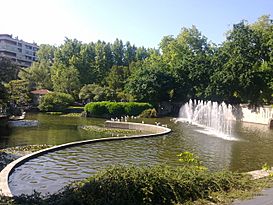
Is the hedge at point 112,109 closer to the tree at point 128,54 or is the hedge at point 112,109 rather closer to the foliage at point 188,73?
the foliage at point 188,73

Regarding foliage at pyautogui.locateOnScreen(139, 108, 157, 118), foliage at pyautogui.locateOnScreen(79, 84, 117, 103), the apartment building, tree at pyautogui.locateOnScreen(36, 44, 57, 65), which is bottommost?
foliage at pyautogui.locateOnScreen(139, 108, 157, 118)

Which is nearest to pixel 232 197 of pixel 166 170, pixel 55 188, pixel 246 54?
pixel 166 170

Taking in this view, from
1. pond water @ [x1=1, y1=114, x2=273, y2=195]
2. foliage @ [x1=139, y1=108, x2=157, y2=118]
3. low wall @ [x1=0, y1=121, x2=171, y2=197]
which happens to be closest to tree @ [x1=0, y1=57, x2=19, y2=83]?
pond water @ [x1=1, y1=114, x2=273, y2=195]

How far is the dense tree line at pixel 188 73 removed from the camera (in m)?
41.1

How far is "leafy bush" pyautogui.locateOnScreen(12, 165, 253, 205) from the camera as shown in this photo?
6421mm

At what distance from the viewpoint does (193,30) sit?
5747 cm

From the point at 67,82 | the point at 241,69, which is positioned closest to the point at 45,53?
the point at 67,82

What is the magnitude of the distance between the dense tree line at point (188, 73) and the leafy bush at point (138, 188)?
2373 centimetres

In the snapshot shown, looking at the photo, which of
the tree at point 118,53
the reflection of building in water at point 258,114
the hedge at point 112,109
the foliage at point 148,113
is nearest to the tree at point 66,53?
the tree at point 118,53

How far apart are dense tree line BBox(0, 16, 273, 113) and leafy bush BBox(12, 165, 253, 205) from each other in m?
23.7

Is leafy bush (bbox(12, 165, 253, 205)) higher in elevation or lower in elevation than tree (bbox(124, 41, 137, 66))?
lower

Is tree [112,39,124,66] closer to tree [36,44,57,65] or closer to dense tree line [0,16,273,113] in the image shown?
dense tree line [0,16,273,113]

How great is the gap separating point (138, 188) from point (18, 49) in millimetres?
106456

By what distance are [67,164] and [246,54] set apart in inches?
1384
